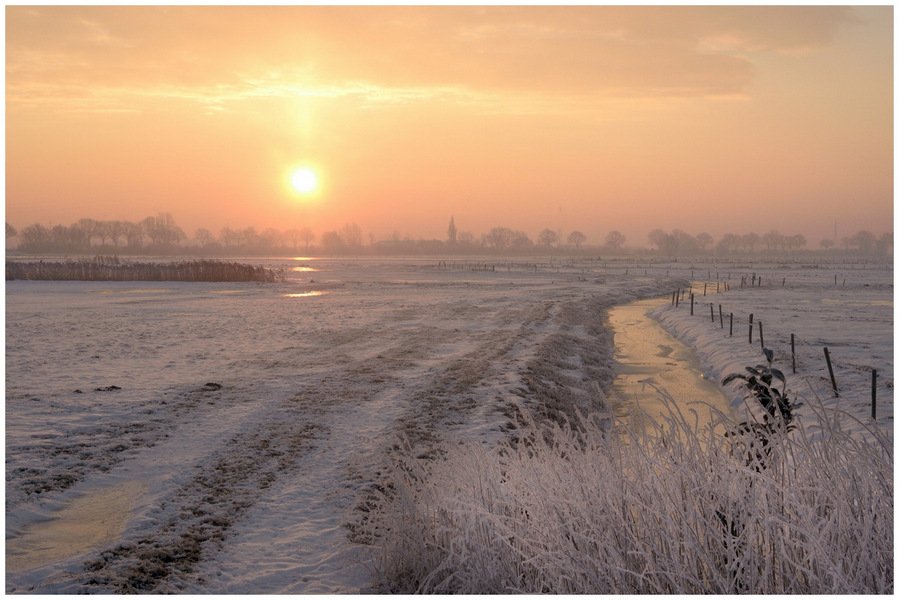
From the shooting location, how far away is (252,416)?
12789 millimetres

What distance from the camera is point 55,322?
2748cm

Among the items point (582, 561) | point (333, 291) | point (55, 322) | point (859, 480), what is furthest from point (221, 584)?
point (333, 291)

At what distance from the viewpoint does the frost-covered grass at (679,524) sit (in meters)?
4.84

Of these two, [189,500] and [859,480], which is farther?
[189,500]

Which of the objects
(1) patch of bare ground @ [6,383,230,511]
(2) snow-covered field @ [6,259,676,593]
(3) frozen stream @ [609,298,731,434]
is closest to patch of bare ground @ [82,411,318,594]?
(2) snow-covered field @ [6,259,676,593]

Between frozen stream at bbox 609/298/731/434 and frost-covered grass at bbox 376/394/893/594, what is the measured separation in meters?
3.88

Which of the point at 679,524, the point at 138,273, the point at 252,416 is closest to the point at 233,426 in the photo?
the point at 252,416

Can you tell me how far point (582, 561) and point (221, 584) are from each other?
338 cm

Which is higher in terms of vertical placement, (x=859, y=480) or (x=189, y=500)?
(x=859, y=480)

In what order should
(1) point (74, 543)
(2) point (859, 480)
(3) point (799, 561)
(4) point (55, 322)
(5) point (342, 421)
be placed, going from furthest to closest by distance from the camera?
(4) point (55, 322) → (5) point (342, 421) → (1) point (74, 543) → (2) point (859, 480) → (3) point (799, 561)

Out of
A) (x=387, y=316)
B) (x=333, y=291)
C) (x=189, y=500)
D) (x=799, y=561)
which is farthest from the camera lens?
(x=333, y=291)

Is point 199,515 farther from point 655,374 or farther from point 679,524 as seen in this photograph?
point 655,374

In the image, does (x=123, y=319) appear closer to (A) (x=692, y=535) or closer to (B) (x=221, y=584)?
(B) (x=221, y=584)

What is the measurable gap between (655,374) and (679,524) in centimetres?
1521
